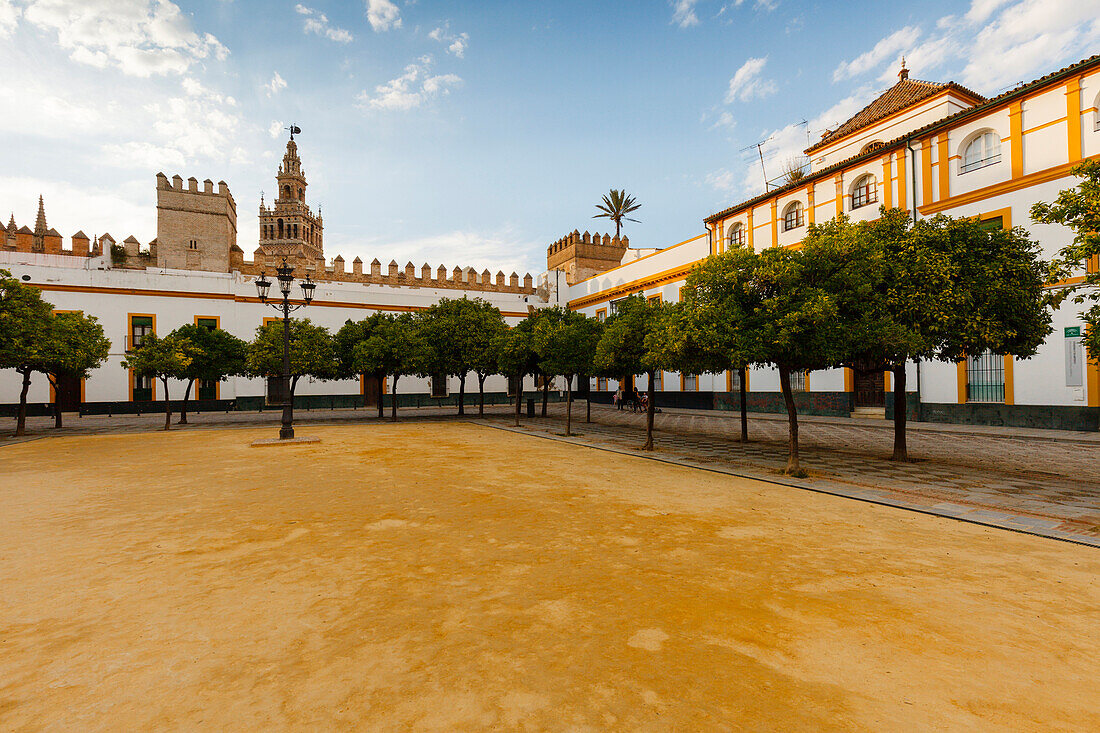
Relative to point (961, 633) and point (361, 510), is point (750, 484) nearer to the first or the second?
point (961, 633)

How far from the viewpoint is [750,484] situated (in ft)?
28.3

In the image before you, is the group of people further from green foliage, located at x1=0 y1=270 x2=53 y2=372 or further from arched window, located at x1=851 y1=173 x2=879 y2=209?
green foliage, located at x1=0 y1=270 x2=53 y2=372

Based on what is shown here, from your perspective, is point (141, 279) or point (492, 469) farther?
point (141, 279)

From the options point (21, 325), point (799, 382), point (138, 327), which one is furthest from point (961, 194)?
point (138, 327)

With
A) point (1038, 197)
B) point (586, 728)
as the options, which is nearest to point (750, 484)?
point (586, 728)

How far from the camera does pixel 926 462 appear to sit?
10.4 metres

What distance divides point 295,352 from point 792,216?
929 inches

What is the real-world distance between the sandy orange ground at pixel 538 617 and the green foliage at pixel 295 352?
1560 centimetres

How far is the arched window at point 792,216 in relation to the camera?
78.0ft

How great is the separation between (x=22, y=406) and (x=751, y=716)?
2576 cm

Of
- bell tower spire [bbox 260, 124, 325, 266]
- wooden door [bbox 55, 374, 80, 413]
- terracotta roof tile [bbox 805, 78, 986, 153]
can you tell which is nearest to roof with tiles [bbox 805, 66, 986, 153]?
terracotta roof tile [bbox 805, 78, 986, 153]

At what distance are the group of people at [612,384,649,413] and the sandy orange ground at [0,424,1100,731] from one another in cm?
1954

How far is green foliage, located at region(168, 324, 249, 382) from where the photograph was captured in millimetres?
22375

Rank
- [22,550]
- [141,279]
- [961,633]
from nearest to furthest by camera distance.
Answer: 1. [961,633]
2. [22,550]
3. [141,279]
